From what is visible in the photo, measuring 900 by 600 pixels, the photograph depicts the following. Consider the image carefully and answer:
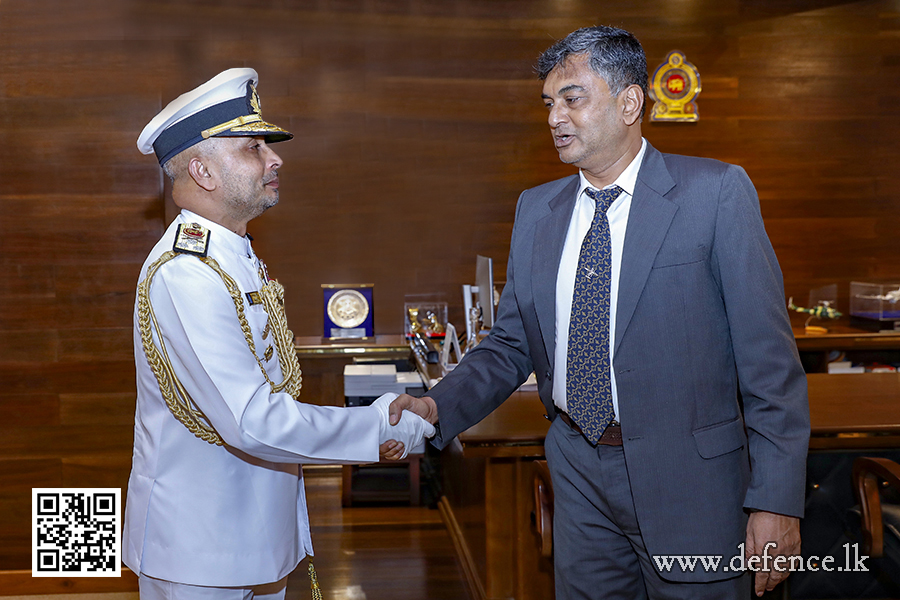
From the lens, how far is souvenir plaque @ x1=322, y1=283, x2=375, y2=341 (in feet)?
16.8

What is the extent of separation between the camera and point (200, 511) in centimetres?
167

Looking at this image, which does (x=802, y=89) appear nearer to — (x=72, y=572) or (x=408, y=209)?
(x=408, y=209)

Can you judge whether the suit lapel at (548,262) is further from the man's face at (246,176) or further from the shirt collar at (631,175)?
the man's face at (246,176)

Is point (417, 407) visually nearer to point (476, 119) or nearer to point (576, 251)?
point (576, 251)

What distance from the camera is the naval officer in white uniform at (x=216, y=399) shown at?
162 centimetres

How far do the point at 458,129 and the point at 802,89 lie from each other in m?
2.45

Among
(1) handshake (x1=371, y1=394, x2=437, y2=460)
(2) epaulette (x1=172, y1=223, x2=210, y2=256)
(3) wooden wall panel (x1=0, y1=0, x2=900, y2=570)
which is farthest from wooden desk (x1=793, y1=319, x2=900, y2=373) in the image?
(2) epaulette (x1=172, y1=223, x2=210, y2=256)

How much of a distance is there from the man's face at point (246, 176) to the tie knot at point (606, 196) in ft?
2.42

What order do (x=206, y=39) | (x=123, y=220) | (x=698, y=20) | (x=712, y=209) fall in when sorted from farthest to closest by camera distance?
(x=698, y=20), (x=206, y=39), (x=123, y=220), (x=712, y=209)

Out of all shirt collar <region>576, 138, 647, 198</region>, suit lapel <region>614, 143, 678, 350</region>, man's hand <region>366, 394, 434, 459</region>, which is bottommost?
man's hand <region>366, 394, 434, 459</region>

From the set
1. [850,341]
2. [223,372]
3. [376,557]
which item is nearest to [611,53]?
[223,372]

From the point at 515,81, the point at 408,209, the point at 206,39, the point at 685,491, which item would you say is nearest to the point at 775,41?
the point at 515,81

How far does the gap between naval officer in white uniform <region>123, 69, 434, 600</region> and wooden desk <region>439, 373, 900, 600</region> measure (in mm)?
719

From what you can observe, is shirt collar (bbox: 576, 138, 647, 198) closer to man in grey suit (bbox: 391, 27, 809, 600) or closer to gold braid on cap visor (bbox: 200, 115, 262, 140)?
man in grey suit (bbox: 391, 27, 809, 600)
